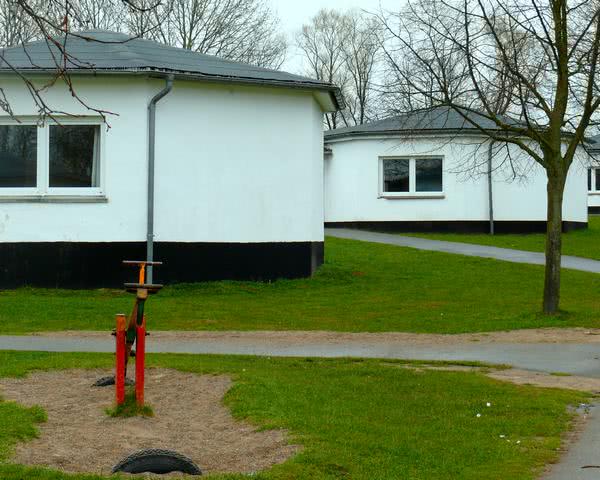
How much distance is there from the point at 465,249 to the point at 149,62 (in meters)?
11.7

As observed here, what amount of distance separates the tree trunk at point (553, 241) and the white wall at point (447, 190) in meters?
16.4

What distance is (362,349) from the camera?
44.2 ft

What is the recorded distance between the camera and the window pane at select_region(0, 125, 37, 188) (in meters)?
19.7

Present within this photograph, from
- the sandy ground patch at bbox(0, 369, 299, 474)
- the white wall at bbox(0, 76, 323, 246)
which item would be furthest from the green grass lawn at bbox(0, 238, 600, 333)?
the sandy ground patch at bbox(0, 369, 299, 474)

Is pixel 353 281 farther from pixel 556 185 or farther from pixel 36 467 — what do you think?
pixel 36 467

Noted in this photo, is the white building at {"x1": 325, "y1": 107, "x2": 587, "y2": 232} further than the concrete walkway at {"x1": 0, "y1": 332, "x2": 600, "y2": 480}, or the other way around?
the white building at {"x1": 325, "y1": 107, "x2": 587, "y2": 232}

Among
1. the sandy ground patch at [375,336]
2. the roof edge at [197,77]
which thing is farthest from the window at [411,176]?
the sandy ground patch at [375,336]

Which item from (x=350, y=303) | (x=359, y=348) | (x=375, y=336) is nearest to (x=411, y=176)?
(x=350, y=303)

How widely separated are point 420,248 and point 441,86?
13.2 m

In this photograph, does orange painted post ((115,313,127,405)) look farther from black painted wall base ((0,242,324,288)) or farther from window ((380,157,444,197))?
window ((380,157,444,197))

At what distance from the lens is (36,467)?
6512 millimetres

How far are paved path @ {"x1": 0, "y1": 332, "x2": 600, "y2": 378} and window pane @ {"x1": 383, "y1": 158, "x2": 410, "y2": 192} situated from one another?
20.1 m

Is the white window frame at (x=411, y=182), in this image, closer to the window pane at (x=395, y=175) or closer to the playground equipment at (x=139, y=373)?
the window pane at (x=395, y=175)

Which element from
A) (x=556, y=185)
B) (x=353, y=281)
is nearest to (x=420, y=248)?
(x=353, y=281)
